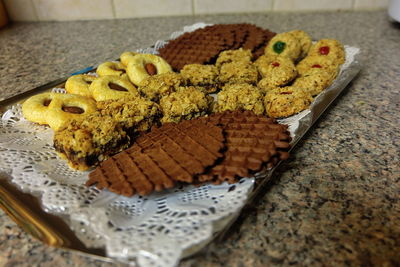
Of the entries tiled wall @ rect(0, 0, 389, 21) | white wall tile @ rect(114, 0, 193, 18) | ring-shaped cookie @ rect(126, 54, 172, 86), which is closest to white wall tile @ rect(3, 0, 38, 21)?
tiled wall @ rect(0, 0, 389, 21)

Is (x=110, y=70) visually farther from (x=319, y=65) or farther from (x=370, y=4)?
(x=370, y=4)

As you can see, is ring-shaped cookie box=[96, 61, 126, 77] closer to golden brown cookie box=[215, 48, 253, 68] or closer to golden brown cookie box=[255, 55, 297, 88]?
golden brown cookie box=[215, 48, 253, 68]

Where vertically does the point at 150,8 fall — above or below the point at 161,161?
above

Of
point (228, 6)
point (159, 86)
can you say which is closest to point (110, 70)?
point (159, 86)

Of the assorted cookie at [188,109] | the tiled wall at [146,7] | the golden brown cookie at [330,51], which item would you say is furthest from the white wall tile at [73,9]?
the golden brown cookie at [330,51]

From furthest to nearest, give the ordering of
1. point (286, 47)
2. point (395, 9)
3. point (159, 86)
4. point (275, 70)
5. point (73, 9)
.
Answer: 1. point (73, 9)
2. point (395, 9)
3. point (286, 47)
4. point (275, 70)
5. point (159, 86)

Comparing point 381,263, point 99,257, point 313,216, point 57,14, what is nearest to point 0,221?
point 99,257

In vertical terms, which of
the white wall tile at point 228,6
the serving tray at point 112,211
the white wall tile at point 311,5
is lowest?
the serving tray at point 112,211

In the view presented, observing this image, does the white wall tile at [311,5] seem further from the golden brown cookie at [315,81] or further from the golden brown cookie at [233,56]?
the golden brown cookie at [315,81]
